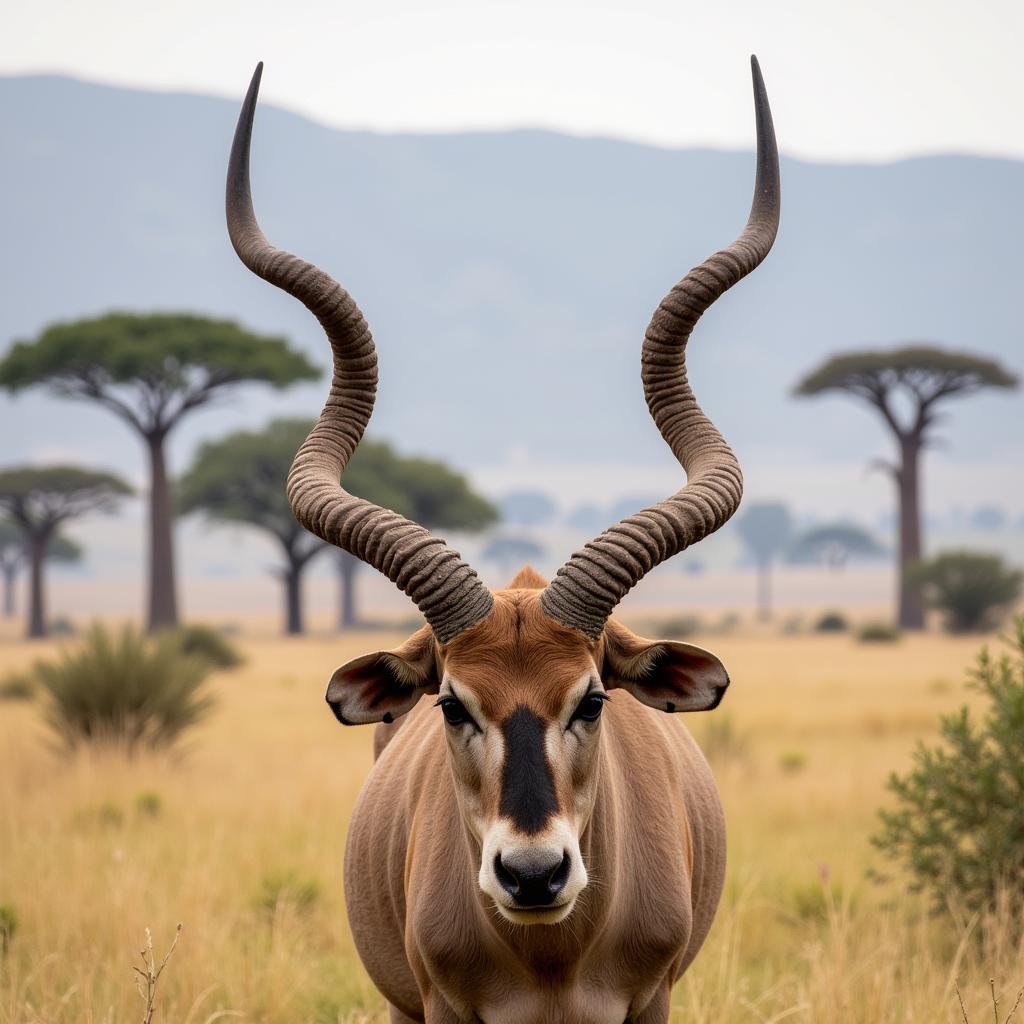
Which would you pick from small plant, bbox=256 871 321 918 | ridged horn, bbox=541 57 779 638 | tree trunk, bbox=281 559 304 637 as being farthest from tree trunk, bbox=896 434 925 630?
ridged horn, bbox=541 57 779 638

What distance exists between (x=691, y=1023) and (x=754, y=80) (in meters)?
3.82

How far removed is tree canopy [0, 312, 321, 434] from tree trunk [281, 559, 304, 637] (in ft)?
39.6

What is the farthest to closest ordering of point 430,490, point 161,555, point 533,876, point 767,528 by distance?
point 767,528
point 430,490
point 161,555
point 533,876

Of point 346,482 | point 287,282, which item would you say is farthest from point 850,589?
point 287,282

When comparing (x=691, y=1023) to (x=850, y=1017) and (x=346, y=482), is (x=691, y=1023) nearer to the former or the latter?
(x=850, y=1017)

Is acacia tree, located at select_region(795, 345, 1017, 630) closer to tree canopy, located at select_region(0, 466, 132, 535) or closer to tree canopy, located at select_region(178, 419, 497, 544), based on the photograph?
tree canopy, located at select_region(178, 419, 497, 544)

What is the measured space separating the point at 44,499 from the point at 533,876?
48.6 metres

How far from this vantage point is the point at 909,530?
165 feet

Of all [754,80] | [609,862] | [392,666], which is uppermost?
[754,80]

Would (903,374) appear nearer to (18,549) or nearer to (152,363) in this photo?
(152,363)

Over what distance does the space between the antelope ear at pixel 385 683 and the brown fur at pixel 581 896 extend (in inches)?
1.6

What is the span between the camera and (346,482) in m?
48.4

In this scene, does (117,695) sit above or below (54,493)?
below

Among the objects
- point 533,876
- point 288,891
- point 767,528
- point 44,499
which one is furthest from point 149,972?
point 767,528
